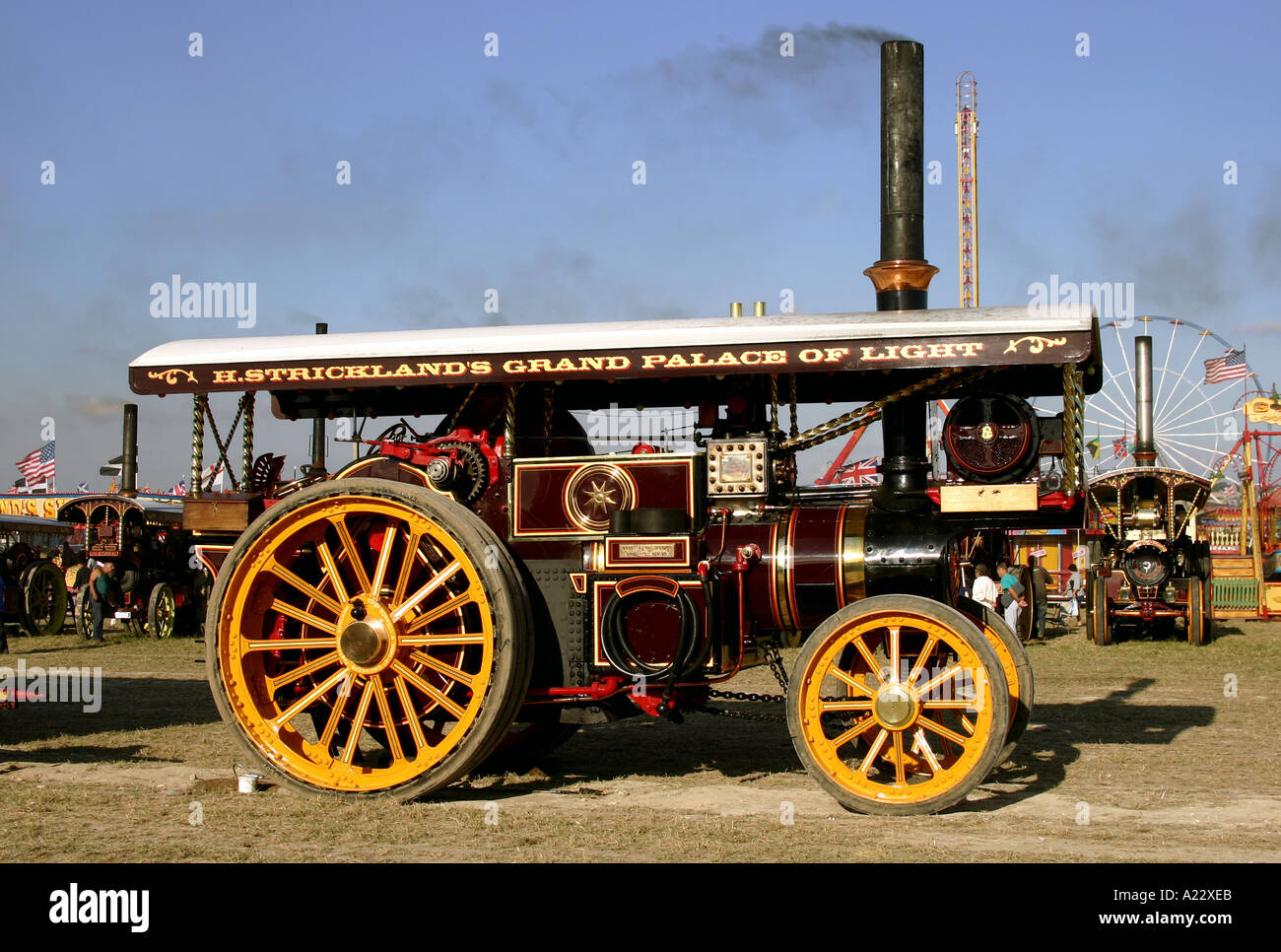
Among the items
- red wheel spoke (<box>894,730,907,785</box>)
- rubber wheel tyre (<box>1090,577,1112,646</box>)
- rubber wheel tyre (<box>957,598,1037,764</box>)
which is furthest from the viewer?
rubber wheel tyre (<box>1090,577,1112,646</box>)

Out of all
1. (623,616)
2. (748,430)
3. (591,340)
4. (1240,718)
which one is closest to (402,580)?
(623,616)

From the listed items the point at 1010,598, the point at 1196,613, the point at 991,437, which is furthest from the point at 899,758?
the point at 1196,613

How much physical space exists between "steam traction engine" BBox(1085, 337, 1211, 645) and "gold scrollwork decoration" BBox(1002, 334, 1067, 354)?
1506 cm

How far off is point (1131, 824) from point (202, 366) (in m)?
5.83

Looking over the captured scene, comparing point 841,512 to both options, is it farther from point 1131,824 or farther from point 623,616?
point 1131,824

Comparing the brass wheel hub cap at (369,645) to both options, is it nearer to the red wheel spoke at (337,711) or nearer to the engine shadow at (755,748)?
the red wheel spoke at (337,711)

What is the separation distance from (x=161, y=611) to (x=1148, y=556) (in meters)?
16.6

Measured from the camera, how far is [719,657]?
7.69 m

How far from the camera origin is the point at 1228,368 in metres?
35.5

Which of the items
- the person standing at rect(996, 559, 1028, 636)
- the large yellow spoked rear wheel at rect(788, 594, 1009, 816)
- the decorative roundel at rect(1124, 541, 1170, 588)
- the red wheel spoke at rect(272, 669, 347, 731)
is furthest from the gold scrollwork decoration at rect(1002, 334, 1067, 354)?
the decorative roundel at rect(1124, 541, 1170, 588)

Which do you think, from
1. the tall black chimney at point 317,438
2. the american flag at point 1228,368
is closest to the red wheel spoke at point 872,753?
the tall black chimney at point 317,438

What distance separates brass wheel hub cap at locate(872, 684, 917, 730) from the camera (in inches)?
273

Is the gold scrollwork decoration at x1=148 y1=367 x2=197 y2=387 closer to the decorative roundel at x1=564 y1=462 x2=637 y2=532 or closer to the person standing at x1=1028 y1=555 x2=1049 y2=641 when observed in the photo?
the decorative roundel at x1=564 y1=462 x2=637 y2=532

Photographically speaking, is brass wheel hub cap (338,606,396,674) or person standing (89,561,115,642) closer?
brass wheel hub cap (338,606,396,674)
